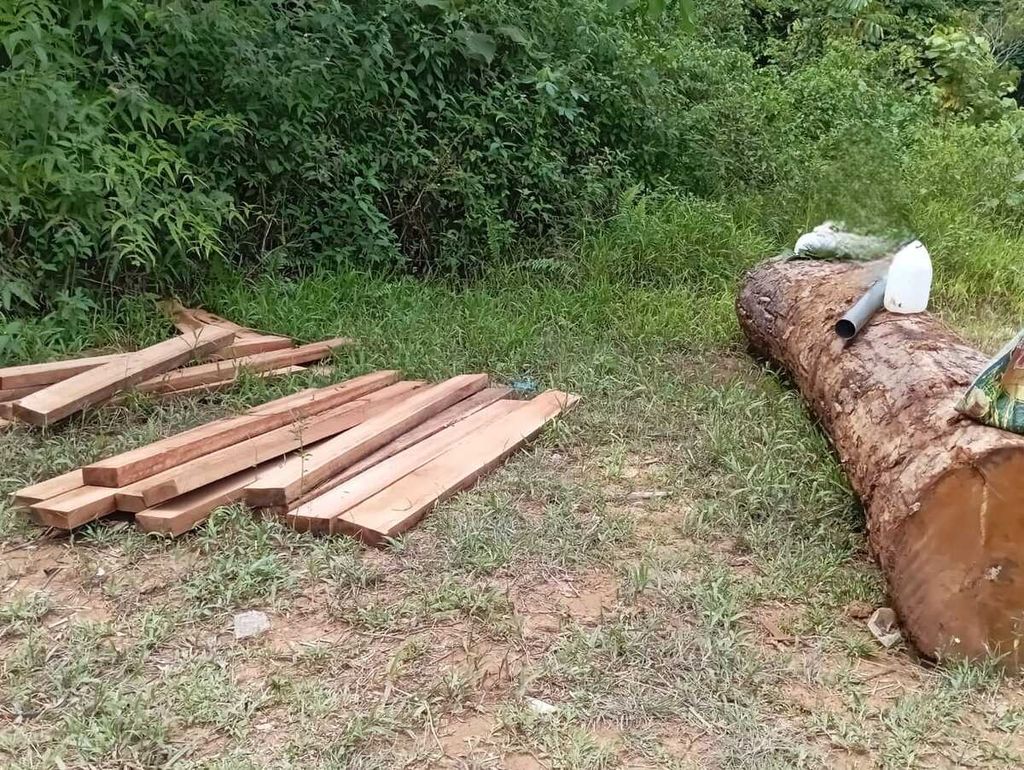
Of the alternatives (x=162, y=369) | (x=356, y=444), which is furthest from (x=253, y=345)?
(x=356, y=444)

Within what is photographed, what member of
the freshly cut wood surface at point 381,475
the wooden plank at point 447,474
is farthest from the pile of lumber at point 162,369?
the wooden plank at point 447,474

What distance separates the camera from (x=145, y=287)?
4.68 metres

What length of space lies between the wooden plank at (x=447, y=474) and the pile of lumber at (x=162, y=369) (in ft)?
3.75

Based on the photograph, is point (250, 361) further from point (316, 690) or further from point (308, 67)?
point (316, 690)

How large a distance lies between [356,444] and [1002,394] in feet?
6.71

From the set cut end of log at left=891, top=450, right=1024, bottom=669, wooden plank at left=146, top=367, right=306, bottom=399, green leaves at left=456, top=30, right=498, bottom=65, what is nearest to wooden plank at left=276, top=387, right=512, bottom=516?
wooden plank at left=146, top=367, right=306, bottom=399

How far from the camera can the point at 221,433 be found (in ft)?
10.4

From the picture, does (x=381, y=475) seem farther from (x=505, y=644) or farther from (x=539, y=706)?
(x=539, y=706)

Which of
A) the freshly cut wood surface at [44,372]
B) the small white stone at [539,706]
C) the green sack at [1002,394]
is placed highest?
the green sack at [1002,394]

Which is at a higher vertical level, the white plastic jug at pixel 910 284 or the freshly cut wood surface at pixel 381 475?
the white plastic jug at pixel 910 284

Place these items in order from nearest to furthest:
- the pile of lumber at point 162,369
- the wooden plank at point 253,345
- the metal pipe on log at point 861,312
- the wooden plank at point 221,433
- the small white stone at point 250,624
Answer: the small white stone at point 250,624, the wooden plank at point 221,433, the metal pipe on log at point 861,312, the pile of lumber at point 162,369, the wooden plank at point 253,345

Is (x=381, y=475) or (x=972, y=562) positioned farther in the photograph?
(x=381, y=475)

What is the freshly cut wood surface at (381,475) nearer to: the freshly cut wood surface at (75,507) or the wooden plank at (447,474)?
the wooden plank at (447,474)

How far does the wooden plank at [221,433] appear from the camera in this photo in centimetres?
282
